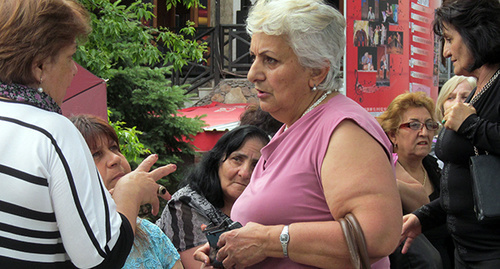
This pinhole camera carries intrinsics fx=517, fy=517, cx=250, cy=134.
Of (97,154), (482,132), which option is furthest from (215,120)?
(482,132)

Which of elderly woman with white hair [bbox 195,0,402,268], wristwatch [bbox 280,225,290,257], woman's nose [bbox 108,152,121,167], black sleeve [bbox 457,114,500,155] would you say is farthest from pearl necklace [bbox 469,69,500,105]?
woman's nose [bbox 108,152,121,167]

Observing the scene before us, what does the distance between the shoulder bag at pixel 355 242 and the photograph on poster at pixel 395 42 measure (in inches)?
160

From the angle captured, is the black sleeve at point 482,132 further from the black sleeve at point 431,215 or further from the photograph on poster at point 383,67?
the photograph on poster at point 383,67

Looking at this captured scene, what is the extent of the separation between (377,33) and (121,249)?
4.22 metres

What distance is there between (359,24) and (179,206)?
2921 mm

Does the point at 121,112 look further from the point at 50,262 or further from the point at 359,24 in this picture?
the point at 50,262

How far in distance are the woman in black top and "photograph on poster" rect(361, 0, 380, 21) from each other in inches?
95.1

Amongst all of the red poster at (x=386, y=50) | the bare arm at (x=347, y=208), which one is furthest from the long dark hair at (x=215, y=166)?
the red poster at (x=386, y=50)

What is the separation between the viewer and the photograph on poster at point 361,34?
5008 mm

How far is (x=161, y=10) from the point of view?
14.9 meters

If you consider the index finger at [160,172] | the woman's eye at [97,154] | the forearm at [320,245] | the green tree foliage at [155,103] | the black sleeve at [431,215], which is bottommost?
the green tree foliage at [155,103]

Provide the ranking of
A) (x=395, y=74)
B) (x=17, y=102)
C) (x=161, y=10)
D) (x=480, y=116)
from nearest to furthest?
(x=17, y=102) → (x=480, y=116) → (x=395, y=74) → (x=161, y=10)

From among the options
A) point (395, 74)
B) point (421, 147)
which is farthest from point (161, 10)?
point (421, 147)

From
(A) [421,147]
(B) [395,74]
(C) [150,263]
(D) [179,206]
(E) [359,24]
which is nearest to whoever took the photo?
(C) [150,263]
